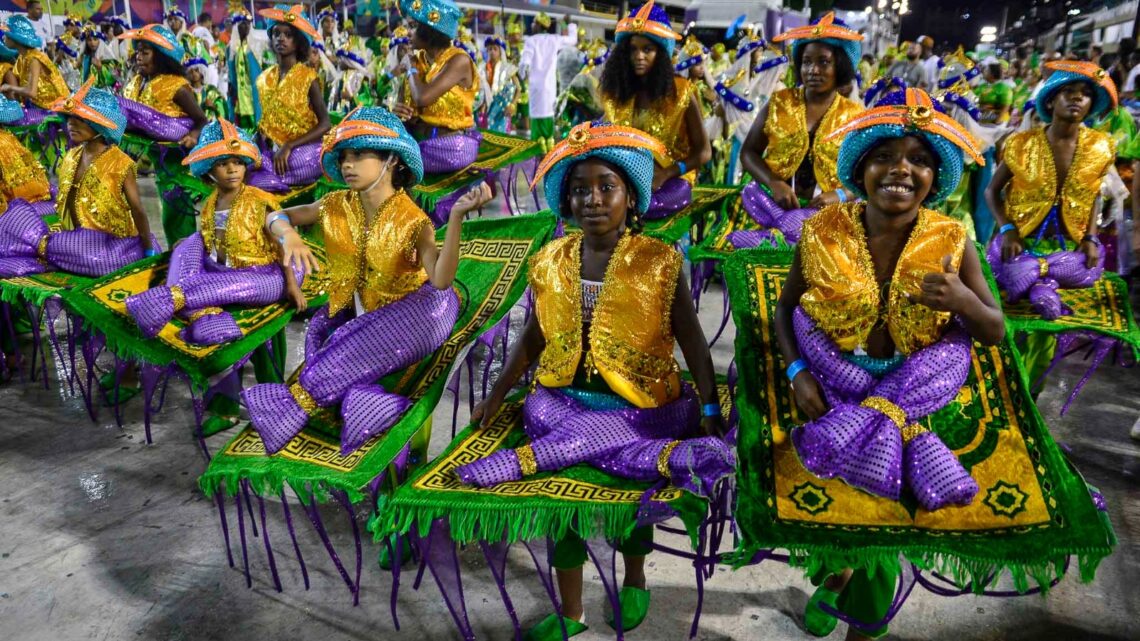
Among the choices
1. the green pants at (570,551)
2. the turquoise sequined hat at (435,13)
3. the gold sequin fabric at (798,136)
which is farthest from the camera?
the turquoise sequined hat at (435,13)

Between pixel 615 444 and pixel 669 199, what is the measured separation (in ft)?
6.87

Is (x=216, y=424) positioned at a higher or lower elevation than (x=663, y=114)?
lower

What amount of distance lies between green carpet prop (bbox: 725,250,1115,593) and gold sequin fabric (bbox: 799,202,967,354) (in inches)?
9.1

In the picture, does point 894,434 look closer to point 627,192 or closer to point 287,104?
point 627,192

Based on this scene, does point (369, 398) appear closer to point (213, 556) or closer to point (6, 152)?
point (213, 556)

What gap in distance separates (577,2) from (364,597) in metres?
24.1

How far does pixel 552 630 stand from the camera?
2381 mm

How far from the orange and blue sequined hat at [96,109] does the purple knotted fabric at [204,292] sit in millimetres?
677

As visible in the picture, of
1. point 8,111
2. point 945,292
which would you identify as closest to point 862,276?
point 945,292

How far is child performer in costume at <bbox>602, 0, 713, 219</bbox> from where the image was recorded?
386 centimetres

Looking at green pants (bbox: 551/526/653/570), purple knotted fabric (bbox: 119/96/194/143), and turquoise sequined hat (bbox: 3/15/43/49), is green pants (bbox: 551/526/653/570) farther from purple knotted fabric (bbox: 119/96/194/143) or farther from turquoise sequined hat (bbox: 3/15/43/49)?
turquoise sequined hat (bbox: 3/15/43/49)

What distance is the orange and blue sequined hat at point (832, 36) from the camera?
3.38 meters

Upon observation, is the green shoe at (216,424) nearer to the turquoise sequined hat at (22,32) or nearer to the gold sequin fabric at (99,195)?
the gold sequin fabric at (99,195)

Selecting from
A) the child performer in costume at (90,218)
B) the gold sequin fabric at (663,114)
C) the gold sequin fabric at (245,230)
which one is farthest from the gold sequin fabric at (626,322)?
the child performer in costume at (90,218)
